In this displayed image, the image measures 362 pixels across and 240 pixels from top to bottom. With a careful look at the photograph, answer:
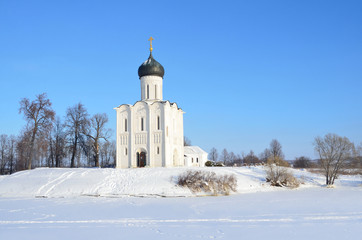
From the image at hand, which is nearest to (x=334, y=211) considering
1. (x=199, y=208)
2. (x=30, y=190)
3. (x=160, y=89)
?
(x=199, y=208)

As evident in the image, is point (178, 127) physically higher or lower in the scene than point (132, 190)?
higher

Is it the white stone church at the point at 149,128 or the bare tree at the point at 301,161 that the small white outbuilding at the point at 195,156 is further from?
the bare tree at the point at 301,161

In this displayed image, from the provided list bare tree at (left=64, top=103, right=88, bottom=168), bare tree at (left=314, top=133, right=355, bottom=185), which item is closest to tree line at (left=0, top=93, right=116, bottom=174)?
bare tree at (left=64, top=103, right=88, bottom=168)

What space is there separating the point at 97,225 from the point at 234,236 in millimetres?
5088

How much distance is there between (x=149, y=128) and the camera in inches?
1250

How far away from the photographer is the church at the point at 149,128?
31.5 meters

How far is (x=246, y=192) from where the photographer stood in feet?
79.9

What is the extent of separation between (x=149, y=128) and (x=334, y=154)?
1719cm

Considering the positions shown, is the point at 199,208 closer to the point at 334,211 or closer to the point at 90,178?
the point at 334,211

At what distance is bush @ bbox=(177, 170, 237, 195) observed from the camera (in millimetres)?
23188

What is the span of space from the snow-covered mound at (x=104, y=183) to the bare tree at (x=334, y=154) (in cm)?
312

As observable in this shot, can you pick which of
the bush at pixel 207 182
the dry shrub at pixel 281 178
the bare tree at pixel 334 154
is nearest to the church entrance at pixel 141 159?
the bush at pixel 207 182

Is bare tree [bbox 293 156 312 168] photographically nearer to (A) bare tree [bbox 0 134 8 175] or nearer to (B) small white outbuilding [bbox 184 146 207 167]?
(B) small white outbuilding [bbox 184 146 207 167]

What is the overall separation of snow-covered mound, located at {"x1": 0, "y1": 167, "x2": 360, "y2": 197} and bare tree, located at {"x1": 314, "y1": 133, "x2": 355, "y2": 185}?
10.2ft
